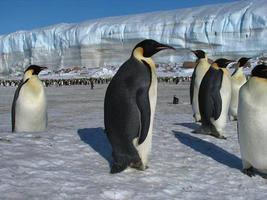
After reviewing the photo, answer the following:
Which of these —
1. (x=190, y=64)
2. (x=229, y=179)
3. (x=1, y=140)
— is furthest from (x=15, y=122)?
(x=190, y=64)

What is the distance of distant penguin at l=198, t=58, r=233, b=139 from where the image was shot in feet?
22.1

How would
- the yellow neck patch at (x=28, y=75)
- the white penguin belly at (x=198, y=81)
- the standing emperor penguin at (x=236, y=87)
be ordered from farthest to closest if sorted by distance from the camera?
the standing emperor penguin at (x=236, y=87)
the white penguin belly at (x=198, y=81)
the yellow neck patch at (x=28, y=75)

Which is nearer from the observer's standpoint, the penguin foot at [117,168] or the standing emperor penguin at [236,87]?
the penguin foot at [117,168]

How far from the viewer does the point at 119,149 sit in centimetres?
440

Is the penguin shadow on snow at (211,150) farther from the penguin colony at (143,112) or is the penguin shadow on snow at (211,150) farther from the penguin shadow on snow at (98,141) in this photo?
the penguin shadow on snow at (98,141)

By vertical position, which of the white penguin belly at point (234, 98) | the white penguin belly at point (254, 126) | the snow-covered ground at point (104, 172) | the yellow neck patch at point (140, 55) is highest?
the yellow neck patch at point (140, 55)

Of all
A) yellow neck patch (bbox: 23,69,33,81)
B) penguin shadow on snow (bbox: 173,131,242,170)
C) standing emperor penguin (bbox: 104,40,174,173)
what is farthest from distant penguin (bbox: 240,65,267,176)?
yellow neck patch (bbox: 23,69,33,81)

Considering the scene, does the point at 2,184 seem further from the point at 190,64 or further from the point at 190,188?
the point at 190,64

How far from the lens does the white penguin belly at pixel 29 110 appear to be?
683 centimetres

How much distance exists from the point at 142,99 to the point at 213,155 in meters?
1.50

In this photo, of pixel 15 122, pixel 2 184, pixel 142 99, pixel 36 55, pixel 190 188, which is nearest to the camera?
pixel 2 184

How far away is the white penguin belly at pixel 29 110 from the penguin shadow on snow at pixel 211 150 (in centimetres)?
202

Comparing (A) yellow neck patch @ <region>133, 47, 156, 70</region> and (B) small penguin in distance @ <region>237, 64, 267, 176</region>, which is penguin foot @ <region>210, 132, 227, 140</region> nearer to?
(B) small penguin in distance @ <region>237, 64, 267, 176</region>

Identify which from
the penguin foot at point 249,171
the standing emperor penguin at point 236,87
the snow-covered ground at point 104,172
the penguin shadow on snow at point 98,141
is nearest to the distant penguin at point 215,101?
the snow-covered ground at point 104,172
